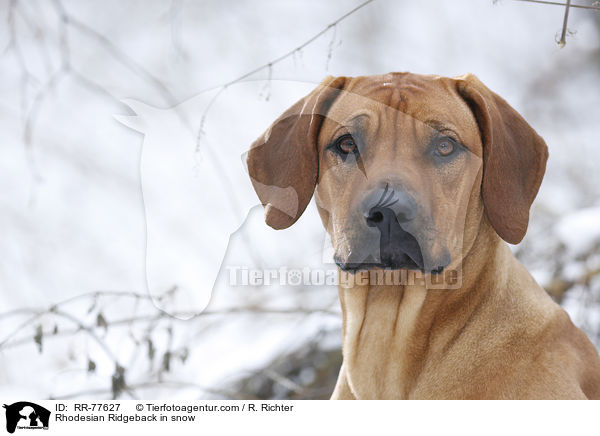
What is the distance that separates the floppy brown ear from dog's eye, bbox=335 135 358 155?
34 cm

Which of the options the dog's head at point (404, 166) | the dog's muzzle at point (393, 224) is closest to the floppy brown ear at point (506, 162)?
the dog's head at point (404, 166)

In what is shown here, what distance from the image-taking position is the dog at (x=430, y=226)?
165cm

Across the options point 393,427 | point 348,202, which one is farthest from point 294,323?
point 348,202

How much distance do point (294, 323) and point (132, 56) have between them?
125 centimetres

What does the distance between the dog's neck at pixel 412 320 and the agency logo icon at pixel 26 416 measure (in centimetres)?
96

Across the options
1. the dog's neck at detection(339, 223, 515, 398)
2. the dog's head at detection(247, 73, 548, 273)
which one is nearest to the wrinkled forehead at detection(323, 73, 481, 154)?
the dog's head at detection(247, 73, 548, 273)

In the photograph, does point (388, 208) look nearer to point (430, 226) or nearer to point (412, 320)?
point (430, 226)

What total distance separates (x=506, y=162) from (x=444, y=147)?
0.19m

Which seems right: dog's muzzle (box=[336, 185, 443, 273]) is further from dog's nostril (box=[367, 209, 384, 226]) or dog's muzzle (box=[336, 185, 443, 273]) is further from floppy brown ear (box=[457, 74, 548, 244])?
floppy brown ear (box=[457, 74, 548, 244])

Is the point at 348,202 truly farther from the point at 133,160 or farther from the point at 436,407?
the point at 133,160

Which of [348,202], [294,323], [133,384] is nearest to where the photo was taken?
[348,202]

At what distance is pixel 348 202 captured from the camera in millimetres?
1689

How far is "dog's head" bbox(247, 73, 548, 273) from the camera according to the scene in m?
1.60

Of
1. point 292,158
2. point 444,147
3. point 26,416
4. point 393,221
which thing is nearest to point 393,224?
point 393,221
